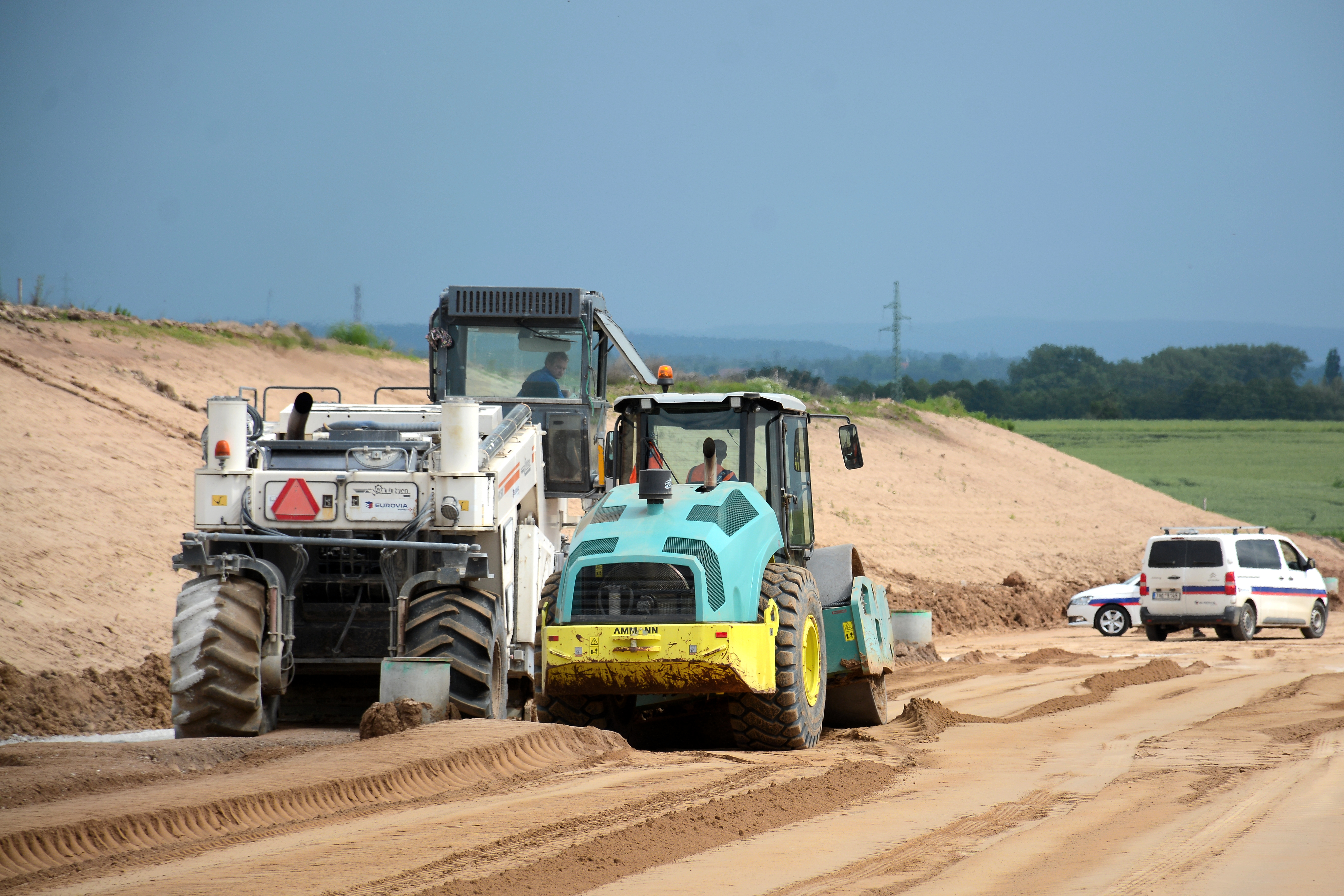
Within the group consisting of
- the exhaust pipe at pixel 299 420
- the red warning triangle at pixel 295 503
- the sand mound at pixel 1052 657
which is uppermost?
the exhaust pipe at pixel 299 420

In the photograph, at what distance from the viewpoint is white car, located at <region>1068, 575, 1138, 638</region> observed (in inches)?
965

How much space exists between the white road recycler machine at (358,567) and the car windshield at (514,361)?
3.40ft

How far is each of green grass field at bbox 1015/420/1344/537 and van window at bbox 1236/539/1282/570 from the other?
18372 millimetres

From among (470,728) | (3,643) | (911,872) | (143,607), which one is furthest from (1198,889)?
(143,607)

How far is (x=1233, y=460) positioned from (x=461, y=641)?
72017 millimetres

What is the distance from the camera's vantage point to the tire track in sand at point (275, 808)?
6.29 meters

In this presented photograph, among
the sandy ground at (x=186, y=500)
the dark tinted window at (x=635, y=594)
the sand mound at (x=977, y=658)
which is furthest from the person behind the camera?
the sand mound at (x=977, y=658)

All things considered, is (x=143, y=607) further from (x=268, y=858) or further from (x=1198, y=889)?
(x=1198, y=889)

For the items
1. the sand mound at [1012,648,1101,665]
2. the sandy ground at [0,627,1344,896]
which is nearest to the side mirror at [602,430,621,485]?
the sandy ground at [0,627,1344,896]

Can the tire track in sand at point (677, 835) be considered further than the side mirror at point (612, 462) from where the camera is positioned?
No

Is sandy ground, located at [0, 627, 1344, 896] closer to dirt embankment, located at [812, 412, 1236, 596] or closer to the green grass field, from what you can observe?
dirt embankment, located at [812, 412, 1236, 596]

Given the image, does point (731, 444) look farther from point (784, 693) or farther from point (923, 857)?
point (923, 857)

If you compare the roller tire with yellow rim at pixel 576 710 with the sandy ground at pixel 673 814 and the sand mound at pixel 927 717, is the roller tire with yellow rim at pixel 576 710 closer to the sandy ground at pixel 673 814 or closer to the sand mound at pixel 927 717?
the sandy ground at pixel 673 814

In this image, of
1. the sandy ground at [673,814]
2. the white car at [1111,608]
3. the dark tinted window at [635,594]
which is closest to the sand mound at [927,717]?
the sandy ground at [673,814]
